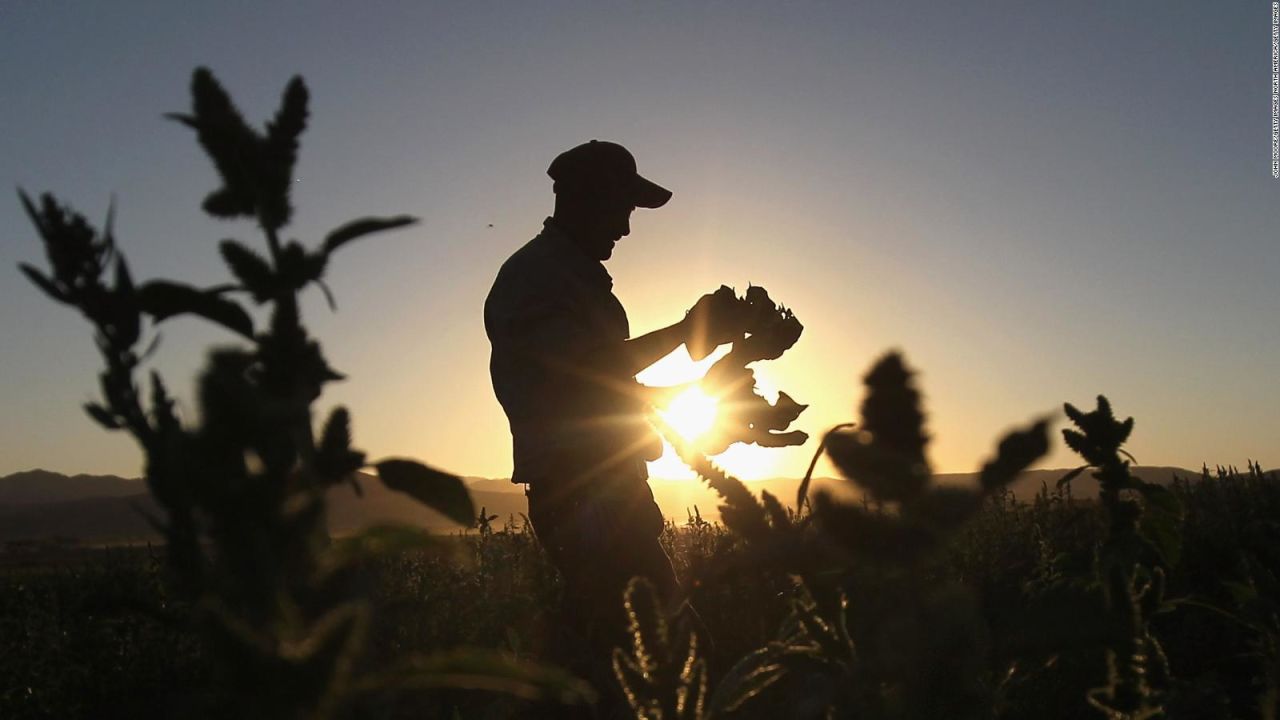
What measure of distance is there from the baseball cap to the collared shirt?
407 mm

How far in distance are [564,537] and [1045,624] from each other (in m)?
3.66

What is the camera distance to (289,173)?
37.6 inches

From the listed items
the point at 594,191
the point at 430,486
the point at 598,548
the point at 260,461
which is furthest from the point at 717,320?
the point at 260,461

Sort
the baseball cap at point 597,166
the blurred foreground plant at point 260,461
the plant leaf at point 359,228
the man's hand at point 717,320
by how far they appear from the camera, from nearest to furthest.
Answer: the blurred foreground plant at point 260,461 → the plant leaf at point 359,228 → the man's hand at point 717,320 → the baseball cap at point 597,166

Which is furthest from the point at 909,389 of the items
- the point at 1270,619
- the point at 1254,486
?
the point at 1254,486

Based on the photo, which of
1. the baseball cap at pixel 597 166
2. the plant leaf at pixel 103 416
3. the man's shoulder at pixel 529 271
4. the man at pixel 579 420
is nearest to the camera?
the plant leaf at pixel 103 416

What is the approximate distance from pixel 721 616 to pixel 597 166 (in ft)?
9.01

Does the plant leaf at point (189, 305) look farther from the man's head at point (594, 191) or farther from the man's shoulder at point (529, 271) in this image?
the man's head at point (594, 191)

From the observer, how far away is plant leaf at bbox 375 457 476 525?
97 cm

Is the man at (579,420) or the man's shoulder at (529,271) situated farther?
the man's shoulder at (529,271)

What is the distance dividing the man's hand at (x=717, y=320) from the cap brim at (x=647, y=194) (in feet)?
4.08

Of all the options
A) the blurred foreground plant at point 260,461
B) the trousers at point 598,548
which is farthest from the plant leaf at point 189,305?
the trousers at point 598,548

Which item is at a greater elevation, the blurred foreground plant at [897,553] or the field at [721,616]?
the blurred foreground plant at [897,553]

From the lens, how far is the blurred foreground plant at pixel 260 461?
66cm
